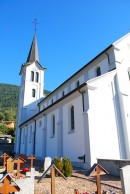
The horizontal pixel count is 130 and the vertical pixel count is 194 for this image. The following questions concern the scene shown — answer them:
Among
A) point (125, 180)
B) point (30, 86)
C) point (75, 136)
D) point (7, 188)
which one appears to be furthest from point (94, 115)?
point (30, 86)

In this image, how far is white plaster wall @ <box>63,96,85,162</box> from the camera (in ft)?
43.3

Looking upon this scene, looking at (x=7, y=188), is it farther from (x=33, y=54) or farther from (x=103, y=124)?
(x=33, y=54)

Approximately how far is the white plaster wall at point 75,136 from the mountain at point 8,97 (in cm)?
11089

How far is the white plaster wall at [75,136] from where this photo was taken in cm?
1320

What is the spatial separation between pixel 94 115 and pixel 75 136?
8.19 ft

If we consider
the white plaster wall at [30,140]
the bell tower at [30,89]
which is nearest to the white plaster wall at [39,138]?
the white plaster wall at [30,140]

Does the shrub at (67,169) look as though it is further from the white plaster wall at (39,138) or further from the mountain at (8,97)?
the mountain at (8,97)

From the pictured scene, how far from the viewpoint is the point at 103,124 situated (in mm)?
12883

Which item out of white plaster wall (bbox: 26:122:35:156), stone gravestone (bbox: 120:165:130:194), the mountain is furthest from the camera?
the mountain

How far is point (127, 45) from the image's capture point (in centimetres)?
1759

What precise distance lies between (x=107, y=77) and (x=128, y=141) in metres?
5.28

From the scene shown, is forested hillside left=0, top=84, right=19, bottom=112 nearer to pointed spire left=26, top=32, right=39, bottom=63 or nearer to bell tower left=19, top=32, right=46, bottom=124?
pointed spire left=26, top=32, right=39, bottom=63

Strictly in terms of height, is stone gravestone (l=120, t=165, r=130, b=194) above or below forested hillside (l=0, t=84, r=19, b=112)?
below

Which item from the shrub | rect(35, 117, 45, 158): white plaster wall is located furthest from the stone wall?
rect(35, 117, 45, 158): white plaster wall
